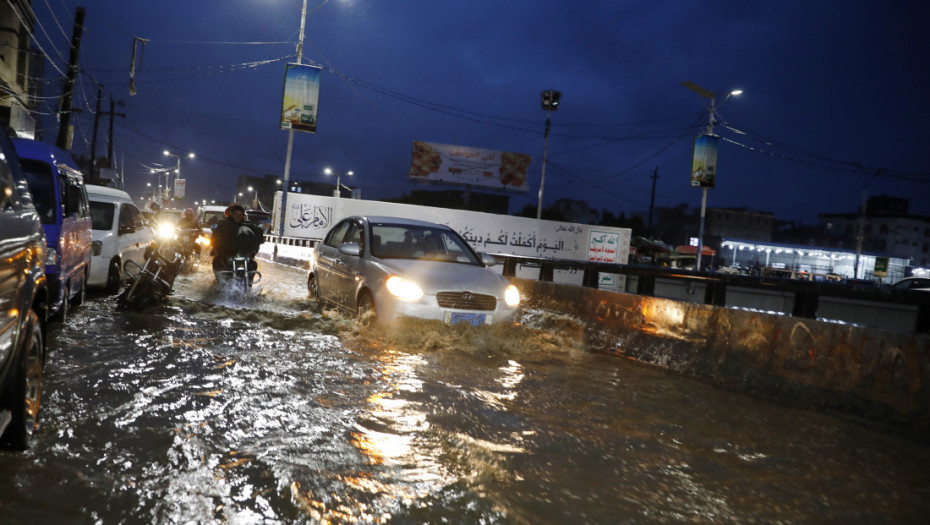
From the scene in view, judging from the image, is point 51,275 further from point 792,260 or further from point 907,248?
point 907,248

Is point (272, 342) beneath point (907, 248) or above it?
beneath

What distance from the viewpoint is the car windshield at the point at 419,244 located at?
348 inches

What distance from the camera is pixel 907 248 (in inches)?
3150

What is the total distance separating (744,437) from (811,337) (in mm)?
1667

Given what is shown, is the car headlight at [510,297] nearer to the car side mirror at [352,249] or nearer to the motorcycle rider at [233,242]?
the car side mirror at [352,249]

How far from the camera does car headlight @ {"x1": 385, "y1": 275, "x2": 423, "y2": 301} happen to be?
25.0ft

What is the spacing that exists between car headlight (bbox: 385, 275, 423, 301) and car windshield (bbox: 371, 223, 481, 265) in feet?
2.97

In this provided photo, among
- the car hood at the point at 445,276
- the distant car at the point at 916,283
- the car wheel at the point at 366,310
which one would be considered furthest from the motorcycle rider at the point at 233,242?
the distant car at the point at 916,283

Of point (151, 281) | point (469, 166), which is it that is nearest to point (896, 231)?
point (469, 166)

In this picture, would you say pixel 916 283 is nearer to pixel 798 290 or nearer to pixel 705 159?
pixel 705 159

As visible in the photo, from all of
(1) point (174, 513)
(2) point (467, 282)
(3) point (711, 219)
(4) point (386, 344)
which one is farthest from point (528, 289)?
(3) point (711, 219)

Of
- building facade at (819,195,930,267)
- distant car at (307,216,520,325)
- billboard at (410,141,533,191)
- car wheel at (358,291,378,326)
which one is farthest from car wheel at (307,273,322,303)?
building facade at (819,195,930,267)

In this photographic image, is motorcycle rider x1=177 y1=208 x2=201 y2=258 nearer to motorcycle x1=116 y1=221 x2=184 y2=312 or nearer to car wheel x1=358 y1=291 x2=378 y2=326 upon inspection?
motorcycle x1=116 y1=221 x2=184 y2=312

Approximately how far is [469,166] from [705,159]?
1181 inches
